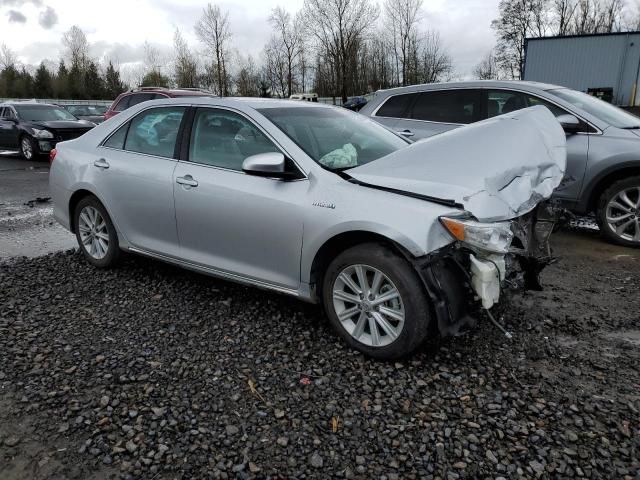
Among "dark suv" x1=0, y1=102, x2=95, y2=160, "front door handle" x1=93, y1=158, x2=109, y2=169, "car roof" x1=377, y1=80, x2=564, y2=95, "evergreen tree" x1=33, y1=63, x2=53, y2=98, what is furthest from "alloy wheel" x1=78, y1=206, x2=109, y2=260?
"evergreen tree" x1=33, y1=63, x2=53, y2=98

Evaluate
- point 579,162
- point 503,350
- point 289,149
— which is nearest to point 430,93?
point 579,162

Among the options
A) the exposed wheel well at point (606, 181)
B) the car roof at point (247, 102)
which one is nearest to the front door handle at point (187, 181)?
the car roof at point (247, 102)

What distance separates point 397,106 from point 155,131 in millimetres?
3746

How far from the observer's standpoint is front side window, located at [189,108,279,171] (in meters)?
3.80

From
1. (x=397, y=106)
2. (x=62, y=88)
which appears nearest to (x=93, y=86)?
(x=62, y=88)

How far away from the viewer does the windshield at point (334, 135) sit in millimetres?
3715

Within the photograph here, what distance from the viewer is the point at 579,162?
5.71 meters

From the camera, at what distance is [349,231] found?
127 inches

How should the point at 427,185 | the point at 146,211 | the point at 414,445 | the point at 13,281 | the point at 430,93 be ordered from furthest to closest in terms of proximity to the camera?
the point at 430,93
the point at 13,281
the point at 146,211
the point at 427,185
the point at 414,445

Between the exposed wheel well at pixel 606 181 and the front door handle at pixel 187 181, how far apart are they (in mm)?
4277

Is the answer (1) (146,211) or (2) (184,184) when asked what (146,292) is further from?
(2) (184,184)

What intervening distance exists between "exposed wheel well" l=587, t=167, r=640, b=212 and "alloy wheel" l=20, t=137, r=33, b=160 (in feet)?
45.5

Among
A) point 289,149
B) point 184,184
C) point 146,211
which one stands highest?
point 289,149

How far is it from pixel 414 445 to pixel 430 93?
5.36m
